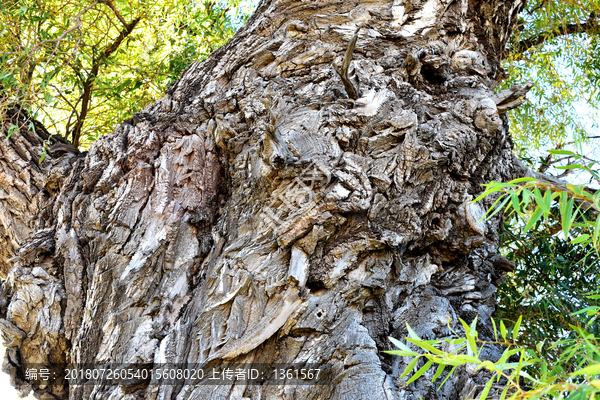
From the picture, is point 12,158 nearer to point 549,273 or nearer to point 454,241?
point 454,241

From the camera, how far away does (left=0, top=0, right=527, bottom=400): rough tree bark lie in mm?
1772

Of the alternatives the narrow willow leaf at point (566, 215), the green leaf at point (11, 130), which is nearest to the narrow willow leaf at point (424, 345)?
the narrow willow leaf at point (566, 215)

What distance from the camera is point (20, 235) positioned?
2.54 metres

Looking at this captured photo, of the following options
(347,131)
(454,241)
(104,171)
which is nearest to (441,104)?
(347,131)

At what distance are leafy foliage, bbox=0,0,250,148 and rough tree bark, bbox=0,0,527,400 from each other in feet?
1.48

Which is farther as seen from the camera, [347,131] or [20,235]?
[20,235]

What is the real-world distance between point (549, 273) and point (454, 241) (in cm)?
104

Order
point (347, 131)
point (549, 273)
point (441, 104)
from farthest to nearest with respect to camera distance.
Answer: point (549, 273) → point (441, 104) → point (347, 131)

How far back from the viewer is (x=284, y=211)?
192 centimetres

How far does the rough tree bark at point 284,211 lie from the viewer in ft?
5.82

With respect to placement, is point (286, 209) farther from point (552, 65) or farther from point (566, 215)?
point (552, 65)

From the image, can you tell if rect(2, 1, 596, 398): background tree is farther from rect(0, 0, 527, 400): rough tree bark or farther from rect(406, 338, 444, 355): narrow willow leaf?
rect(406, 338, 444, 355): narrow willow leaf

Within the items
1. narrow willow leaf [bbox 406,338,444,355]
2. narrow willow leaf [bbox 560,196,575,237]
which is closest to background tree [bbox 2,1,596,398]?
narrow willow leaf [bbox 406,338,444,355]

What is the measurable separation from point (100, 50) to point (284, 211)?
7.09 ft
